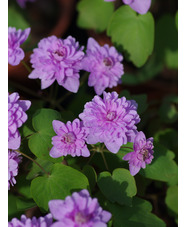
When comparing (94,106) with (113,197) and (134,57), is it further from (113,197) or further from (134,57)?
(134,57)

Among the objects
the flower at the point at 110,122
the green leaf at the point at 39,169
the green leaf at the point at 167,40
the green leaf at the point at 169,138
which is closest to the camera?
the flower at the point at 110,122

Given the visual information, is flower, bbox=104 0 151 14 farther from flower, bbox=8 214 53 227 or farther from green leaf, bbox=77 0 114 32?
flower, bbox=8 214 53 227

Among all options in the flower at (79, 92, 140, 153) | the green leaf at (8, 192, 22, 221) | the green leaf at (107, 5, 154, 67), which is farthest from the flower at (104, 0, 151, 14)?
the green leaf at (8, 192, 22, 221)

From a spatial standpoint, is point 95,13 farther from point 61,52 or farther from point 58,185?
point 58,185

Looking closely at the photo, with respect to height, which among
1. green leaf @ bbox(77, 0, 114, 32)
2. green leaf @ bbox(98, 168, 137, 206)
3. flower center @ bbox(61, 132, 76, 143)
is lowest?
green leaf @ bbox(98, 168, 137, 206)

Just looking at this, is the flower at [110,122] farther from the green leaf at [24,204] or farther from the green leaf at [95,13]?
the green leaf at [95,13]

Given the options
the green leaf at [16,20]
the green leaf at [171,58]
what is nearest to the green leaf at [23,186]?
the green leaf at [16,20]
